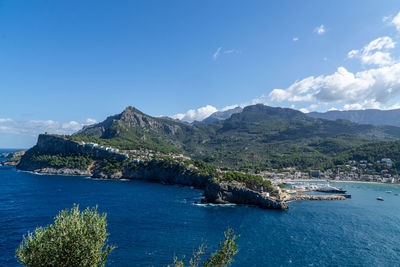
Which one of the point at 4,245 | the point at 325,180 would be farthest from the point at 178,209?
the point at 325,180

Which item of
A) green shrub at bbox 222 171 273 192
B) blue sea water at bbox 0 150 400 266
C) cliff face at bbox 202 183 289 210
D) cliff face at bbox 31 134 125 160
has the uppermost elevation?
cliff face at bbox 31 134 125 160

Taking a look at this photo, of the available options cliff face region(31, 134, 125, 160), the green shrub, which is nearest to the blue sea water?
the green shrub

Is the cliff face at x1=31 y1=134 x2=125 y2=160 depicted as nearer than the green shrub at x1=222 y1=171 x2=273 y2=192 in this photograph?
No

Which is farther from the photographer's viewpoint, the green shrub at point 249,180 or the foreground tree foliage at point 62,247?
the green shrub at point 249,180

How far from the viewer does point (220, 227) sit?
204ft

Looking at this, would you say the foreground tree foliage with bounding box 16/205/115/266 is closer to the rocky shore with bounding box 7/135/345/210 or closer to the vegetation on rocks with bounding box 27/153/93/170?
the rocky shore with bounding box 7/135/345/210

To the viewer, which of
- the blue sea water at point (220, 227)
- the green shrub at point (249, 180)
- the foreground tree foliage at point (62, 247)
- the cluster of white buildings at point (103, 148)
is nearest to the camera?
the foreground tree foliage at point (62, 247)

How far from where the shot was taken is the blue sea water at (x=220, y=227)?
4559 cm

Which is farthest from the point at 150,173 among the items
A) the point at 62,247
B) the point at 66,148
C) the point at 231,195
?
the point at 62,247

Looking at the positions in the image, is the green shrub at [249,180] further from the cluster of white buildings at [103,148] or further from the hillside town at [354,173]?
the cluster of white buildings at [103,148]

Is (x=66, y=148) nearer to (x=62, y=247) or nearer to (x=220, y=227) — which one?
(x=220, y=227)

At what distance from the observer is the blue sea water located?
45.6 meters

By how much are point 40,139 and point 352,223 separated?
236 m

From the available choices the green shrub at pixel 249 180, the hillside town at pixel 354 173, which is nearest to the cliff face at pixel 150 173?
the green shrub at pixel 249 180
